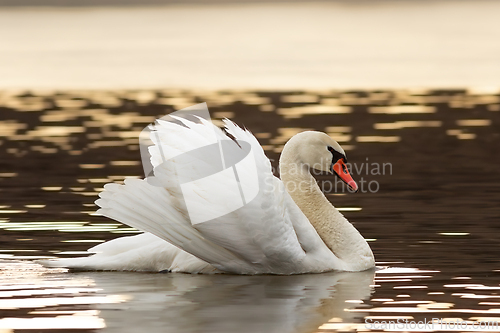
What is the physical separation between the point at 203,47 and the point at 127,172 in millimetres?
40065

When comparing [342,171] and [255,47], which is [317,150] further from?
[255,47]

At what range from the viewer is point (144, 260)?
1056 cm

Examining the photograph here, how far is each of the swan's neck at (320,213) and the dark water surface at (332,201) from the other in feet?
1.27

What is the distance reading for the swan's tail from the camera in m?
10.5

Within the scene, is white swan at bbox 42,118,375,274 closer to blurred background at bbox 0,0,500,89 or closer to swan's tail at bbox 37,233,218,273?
swan's tail at bbox 37,233,218,273

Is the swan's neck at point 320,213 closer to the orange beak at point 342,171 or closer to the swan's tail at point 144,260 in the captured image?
the orange beak at point 342,171

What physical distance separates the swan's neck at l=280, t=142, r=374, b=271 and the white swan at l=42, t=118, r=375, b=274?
0.03 m

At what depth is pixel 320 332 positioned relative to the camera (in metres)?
8.14

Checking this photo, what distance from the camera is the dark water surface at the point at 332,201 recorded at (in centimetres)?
874

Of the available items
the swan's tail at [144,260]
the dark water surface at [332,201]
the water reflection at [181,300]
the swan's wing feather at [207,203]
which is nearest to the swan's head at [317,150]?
the swan's wing feather at [207,203]

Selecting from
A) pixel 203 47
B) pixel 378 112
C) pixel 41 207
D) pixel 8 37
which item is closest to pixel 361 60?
pixel 203 47

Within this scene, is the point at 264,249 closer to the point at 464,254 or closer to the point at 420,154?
the point at 464,254

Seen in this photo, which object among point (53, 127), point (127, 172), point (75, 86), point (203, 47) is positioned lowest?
point (127, 172)

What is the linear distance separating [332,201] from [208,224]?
17.1 feet
